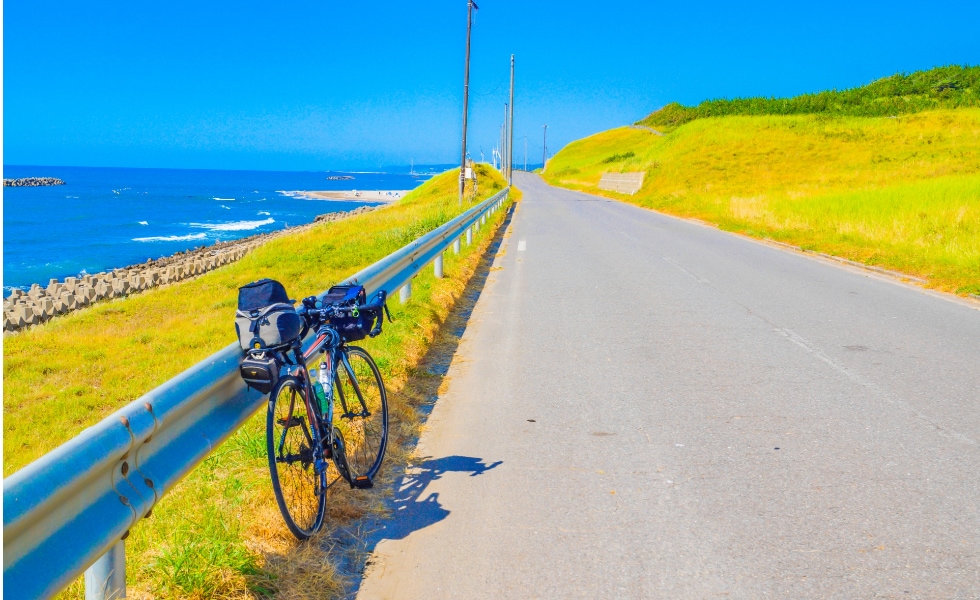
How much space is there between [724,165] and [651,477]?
48.7 m

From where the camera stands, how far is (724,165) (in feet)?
165

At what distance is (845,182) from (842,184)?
134 cm

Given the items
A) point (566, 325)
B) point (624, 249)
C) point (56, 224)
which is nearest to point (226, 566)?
point (566, 325)

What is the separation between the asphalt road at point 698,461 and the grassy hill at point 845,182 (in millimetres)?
6328

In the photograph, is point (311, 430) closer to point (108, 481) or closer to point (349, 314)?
point (349, 314)

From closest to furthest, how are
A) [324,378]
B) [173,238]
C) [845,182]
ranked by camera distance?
[324,378] < [845,182] < [173,238]

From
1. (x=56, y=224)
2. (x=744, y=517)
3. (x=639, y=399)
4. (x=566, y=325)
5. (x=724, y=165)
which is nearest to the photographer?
(x=744, y=517)

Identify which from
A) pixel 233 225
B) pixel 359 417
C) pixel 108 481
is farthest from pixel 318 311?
pixel 233 225

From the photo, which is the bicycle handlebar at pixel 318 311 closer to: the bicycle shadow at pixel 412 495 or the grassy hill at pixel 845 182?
the bicycle shadow at pixel 412 495

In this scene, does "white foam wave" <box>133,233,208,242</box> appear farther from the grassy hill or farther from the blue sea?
the grassy hill

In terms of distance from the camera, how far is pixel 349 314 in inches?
171

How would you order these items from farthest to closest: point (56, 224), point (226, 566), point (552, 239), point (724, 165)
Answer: point (56, 224)
point (724, 165)
point (552, 239)
point (226, 566)

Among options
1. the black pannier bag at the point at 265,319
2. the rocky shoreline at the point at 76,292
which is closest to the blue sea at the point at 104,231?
the rocky shoreline at the point at 76,292

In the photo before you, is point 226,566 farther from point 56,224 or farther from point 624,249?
point 56,224
